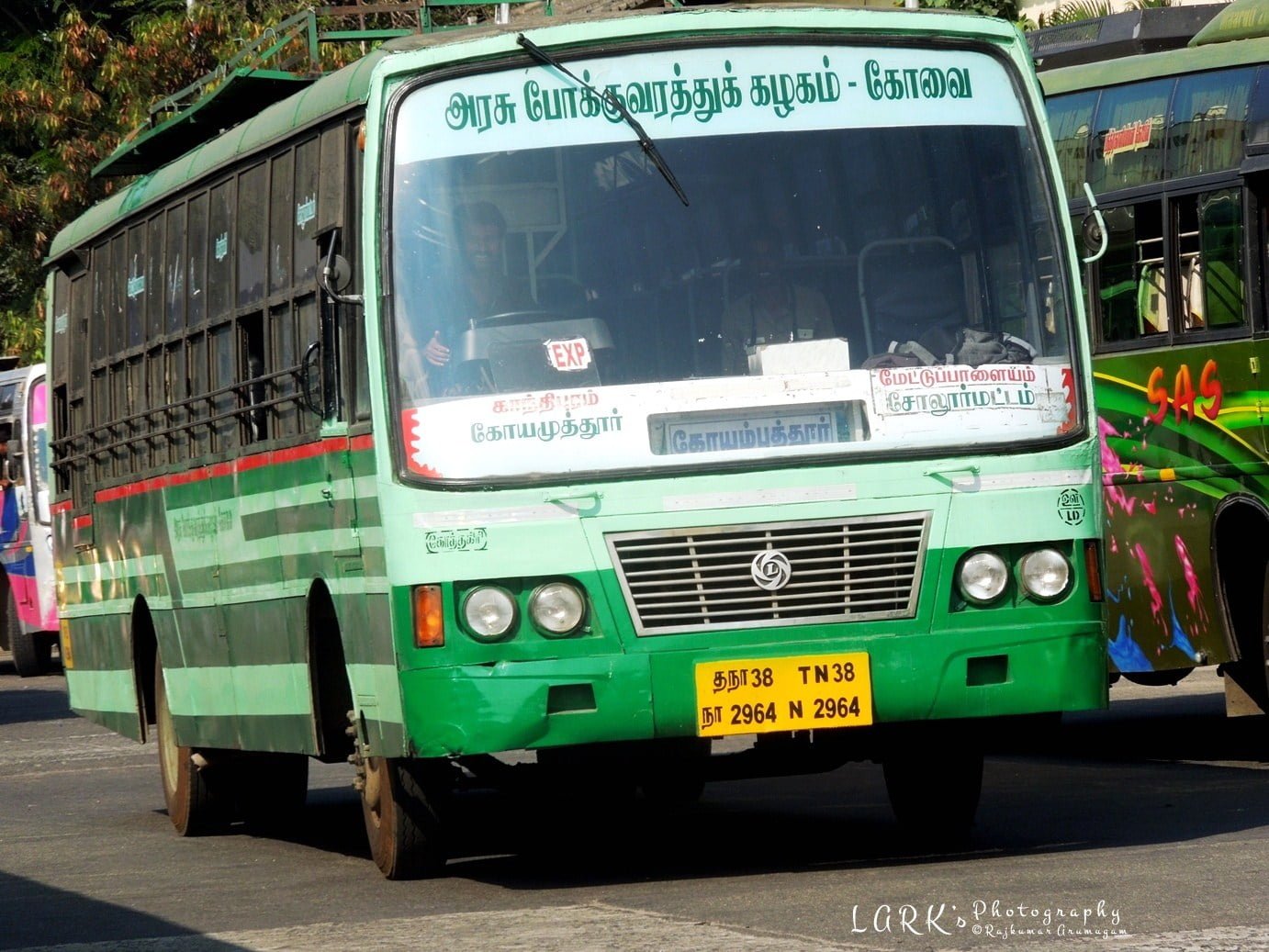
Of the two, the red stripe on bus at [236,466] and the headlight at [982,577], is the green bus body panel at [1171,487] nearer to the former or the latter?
the headlight at [982,577]

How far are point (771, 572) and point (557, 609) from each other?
2.34ft

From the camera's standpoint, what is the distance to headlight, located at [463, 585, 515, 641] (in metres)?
8.88

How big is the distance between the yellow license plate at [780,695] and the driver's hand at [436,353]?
1.32 meters

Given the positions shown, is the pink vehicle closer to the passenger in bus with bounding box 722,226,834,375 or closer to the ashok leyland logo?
the passenger in bus with bounding box 722,226,834,375

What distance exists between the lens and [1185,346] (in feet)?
44.3

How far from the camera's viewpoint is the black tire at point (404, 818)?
9.70 m

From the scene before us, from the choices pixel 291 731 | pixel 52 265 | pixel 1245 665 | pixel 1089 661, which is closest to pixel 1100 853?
pixel 1089 661

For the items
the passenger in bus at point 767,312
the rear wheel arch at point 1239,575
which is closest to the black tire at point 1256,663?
the rear wheel arch at point 1239,575

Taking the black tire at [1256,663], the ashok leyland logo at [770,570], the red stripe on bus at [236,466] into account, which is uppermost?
the red stripe on bus at [236,466]

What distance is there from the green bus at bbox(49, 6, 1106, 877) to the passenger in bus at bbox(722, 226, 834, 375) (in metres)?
0.01

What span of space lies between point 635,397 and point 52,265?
720cm

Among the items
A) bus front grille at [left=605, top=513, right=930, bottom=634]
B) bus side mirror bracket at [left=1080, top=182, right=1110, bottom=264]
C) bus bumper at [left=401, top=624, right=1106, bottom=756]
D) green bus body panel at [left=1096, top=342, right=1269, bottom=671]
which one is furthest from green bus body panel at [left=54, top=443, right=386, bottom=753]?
green bus body panel at [left=1096, top=342, right=1269, bottom=671]

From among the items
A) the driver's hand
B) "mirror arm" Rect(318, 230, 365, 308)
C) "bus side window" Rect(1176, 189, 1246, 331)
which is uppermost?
"bus side window" Rect(1176, 189, 1246, 331)

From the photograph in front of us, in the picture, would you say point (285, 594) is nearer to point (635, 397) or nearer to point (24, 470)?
point (635, 397)
